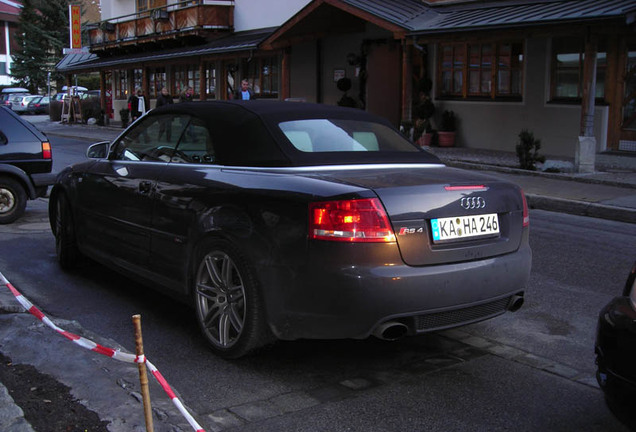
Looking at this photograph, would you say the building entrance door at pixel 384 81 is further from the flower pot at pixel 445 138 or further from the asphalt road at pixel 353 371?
the asphalt road at pixel 353 371

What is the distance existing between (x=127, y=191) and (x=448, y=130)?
1505 centimetres

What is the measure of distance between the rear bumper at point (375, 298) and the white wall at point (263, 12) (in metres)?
22.1

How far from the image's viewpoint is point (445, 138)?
19.3 meters

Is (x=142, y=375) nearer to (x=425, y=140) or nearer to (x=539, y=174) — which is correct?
(x=539, y=174)

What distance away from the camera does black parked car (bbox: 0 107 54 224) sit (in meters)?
9.46

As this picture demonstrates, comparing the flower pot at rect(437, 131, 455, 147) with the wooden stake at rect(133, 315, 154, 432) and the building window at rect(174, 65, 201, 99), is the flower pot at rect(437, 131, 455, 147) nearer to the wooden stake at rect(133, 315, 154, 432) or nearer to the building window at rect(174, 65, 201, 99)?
the building window at rect(174, 65, 201, 99)

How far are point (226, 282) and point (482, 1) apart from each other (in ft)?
51.6

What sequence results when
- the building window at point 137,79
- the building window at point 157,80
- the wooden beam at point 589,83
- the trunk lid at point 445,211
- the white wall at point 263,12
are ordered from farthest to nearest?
the building window at point 137,79 → the building window at point 157,80 → the white wall at point 263,12 → the wooden beam at point 589,83 → the trunk lid at point 445,211

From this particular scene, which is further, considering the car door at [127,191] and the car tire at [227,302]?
the car door at [127,191]

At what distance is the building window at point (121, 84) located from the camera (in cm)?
3925

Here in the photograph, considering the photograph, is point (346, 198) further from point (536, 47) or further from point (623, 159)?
point (536, 47)

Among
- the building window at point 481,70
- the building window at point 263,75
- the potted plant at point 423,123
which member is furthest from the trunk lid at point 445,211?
the building window at point 263,75

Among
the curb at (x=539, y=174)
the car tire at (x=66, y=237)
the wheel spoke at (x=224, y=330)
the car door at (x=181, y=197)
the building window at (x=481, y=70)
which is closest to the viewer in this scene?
the wheel spoke at (x=224, y=330)

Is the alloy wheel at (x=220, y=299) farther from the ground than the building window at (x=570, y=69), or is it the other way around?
the building window at (x=570, y=69)
